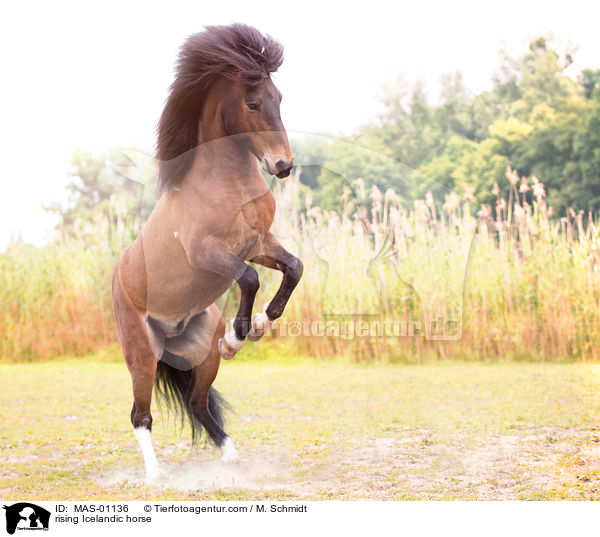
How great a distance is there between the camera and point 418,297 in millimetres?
8172

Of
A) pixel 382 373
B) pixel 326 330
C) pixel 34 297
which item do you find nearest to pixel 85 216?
pixel 34 297

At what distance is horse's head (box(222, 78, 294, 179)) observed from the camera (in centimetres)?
342

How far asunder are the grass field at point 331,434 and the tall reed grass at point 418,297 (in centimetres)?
34

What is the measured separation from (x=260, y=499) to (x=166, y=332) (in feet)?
3.70

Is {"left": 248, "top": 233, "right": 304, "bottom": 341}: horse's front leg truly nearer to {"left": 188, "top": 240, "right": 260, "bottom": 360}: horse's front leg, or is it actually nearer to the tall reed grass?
{"left": 188, "top": 240, "right": 260, "bottom": 360}: horse's front leg

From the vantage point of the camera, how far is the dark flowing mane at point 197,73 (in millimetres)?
3617

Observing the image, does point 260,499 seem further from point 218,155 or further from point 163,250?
point 218,155

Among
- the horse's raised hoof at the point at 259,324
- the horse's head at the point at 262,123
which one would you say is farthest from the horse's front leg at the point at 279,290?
the horse's head at the point at 262,123

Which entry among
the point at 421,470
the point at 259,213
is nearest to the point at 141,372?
the point at 259,213

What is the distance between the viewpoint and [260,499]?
151 inches

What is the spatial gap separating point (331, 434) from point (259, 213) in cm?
260

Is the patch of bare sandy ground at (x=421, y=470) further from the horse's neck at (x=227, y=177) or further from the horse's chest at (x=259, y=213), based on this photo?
the horse's neck at (x=227, y=177)
